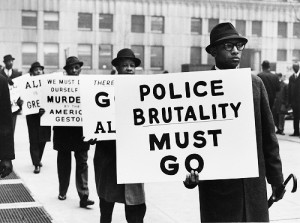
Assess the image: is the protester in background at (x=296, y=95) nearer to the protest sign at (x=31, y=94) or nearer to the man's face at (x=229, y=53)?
the protest sign at (x=31, y=94)

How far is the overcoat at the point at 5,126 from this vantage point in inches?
201

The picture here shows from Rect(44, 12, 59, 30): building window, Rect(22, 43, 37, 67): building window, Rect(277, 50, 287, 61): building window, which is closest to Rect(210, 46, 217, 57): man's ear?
Rect(22, 43, 37, 67): building window

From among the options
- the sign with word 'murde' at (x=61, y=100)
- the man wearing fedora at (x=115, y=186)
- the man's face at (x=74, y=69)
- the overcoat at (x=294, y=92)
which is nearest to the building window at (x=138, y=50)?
the overcoat at (x=294, y=92)

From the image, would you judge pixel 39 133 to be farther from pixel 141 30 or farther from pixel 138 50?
pixel 141 30

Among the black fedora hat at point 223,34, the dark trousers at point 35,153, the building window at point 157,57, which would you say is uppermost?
the building window at point 157,57

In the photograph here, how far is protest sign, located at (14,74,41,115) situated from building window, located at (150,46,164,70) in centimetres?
4231

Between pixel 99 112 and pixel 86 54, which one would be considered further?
pixel 86 54

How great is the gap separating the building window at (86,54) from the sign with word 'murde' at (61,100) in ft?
138

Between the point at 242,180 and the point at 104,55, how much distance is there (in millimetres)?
47528

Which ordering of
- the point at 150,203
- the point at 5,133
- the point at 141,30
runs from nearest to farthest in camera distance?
the point at 5,133, the point at 150,203, the point at 141,30

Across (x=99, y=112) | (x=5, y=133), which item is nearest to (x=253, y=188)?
(x=99, y=112)

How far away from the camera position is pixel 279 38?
57312 millimetres

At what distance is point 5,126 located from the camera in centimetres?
512

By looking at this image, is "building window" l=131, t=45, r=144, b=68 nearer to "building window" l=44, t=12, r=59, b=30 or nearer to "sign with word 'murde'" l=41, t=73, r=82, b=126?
"building window" l=44, t=12, r=59, b=30
